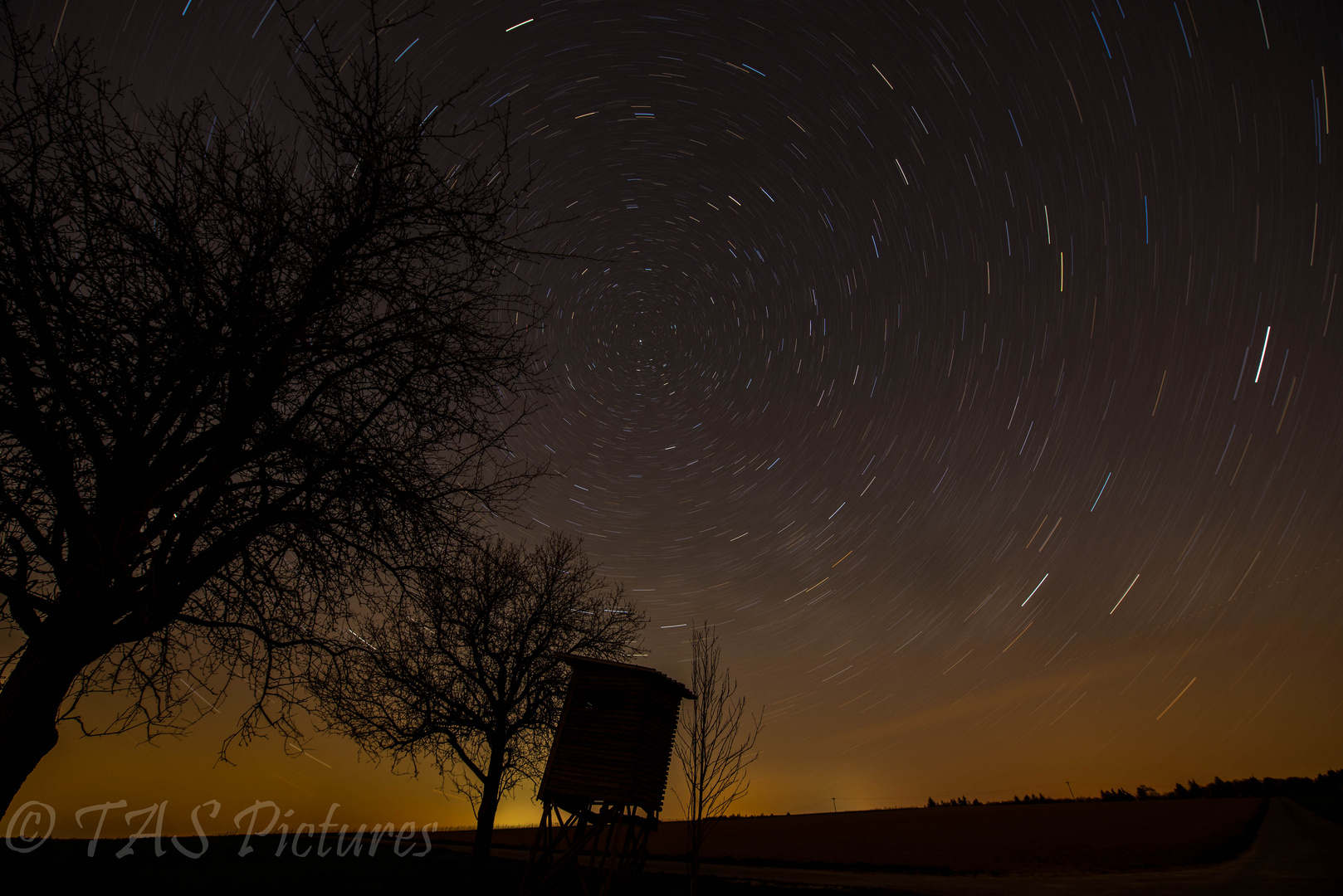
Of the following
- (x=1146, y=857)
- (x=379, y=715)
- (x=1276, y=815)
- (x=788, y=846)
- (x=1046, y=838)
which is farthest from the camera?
(x=1276, y=815)

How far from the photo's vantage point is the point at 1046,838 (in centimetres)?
3198

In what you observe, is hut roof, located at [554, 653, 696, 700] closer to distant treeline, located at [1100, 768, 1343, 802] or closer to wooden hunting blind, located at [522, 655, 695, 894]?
wooden hunting blind, located at [522, 655, 695, 894]

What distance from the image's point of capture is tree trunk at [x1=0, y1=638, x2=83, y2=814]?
364 cm

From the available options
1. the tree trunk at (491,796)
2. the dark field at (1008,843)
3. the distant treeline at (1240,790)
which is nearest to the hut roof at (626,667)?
the tree trunk at (491,796)

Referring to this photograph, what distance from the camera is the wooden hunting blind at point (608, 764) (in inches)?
475

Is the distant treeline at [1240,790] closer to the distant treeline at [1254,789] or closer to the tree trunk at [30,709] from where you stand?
the distant treeline at [1254,789]

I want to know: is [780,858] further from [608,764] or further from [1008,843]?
[608,764]

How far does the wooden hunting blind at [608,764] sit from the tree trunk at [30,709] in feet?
32.0

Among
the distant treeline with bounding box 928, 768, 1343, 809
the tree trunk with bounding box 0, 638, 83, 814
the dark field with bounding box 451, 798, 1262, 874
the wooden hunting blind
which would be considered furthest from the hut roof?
the distant treeline with bounding box 928, 768, 1343, 809

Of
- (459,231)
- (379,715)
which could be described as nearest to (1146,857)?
(379,715)

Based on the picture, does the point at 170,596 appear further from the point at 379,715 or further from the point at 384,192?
the point at 379,715

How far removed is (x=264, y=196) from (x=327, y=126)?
0.74 metres

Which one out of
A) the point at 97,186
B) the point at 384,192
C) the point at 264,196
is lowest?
the point at 97,186

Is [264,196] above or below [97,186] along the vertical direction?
above
